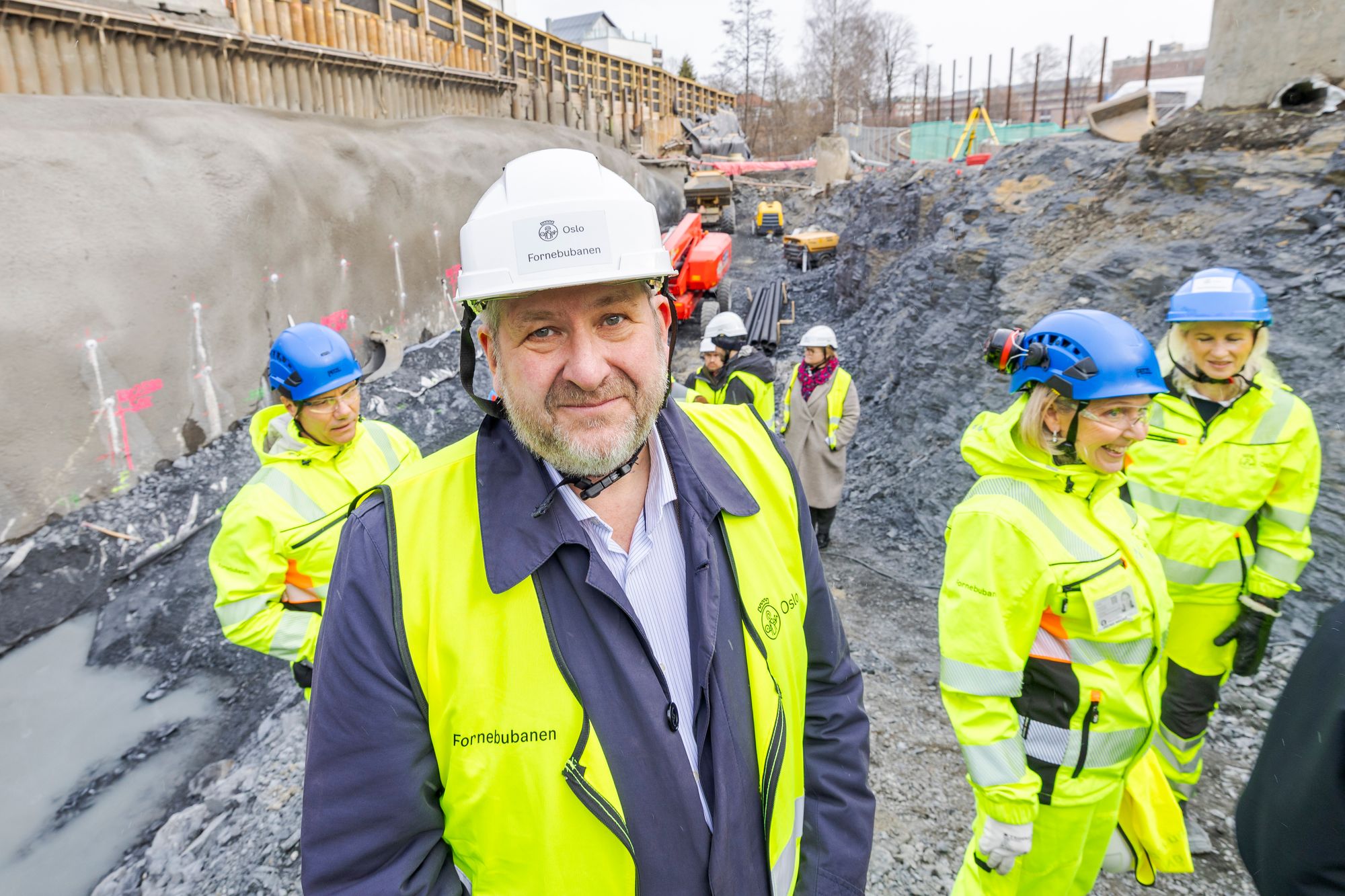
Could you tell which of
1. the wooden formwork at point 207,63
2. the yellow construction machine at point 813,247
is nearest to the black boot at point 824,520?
the wooden formwork at point 207,63

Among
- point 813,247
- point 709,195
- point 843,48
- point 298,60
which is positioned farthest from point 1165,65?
point 298,60

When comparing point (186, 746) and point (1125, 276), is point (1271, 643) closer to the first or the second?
point (1125, 276)

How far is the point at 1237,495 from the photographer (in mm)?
3344

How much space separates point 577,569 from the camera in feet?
4.86

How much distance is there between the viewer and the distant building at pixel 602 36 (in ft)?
200

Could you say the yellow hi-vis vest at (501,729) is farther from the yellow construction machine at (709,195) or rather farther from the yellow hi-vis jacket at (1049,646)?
the yellow construction machine at (709,195)

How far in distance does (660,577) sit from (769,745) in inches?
17.2

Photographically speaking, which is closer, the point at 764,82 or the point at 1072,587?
the point at 1072,587

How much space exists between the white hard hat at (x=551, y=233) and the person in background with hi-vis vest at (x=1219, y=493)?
10.2 feet

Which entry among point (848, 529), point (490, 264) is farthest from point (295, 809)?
point (848, 529)

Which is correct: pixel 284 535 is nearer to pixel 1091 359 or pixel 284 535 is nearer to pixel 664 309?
pixel 664 309

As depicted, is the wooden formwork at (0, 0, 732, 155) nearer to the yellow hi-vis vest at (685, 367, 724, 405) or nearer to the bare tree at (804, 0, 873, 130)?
the yellow hi-vis vest at (685, 367, 724, 405)

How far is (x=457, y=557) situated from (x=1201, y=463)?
11.7 ft

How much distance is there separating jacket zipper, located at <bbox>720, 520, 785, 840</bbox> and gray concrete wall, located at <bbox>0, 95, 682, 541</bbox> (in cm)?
740
